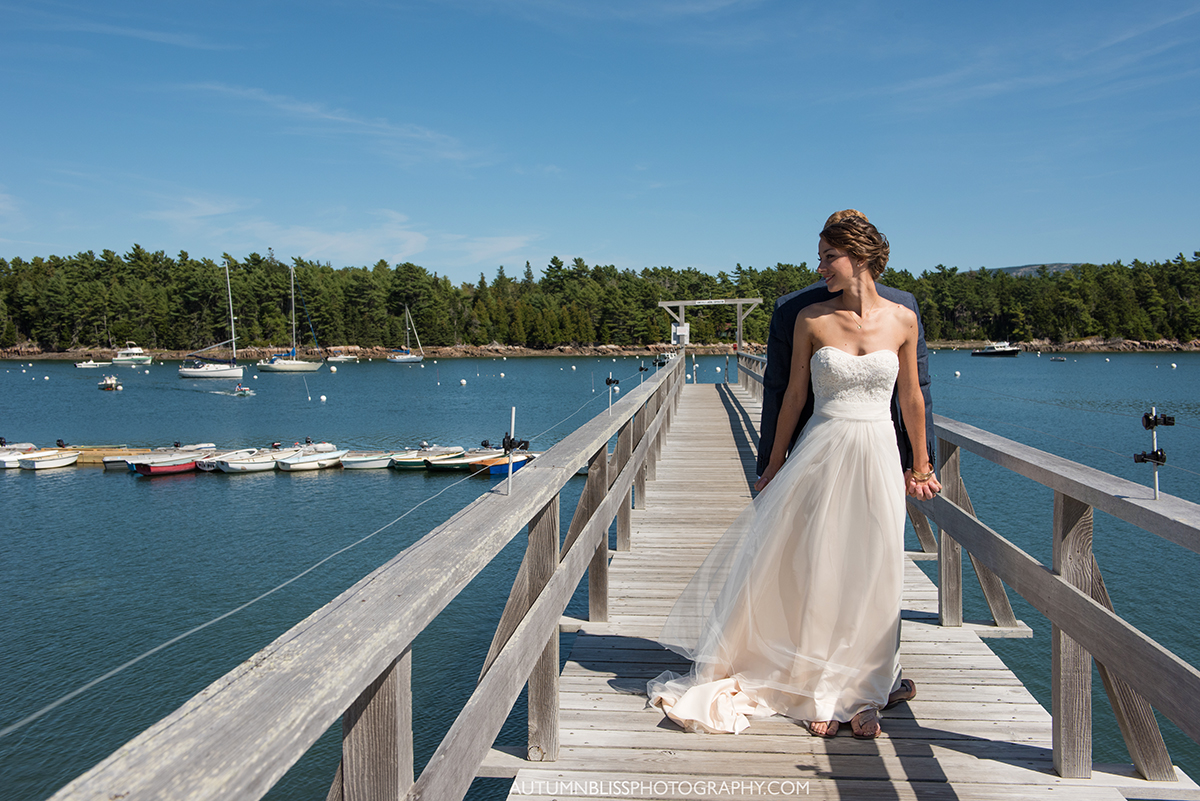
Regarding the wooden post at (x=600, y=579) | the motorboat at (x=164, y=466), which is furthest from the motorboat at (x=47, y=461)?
the wooden post at (x=600, y=579)

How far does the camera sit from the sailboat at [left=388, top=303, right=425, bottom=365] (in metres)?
93.8

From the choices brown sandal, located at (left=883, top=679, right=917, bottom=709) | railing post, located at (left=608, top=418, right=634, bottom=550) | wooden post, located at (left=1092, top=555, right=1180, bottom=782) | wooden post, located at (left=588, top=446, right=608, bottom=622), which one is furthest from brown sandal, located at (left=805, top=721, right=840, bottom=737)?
railing post, located at (left=608, top=418, right=634, bottom=550)

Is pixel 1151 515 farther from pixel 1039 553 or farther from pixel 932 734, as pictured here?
pixel 1039 553

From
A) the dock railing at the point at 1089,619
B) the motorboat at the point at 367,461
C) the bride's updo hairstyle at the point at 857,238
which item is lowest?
the motorboat at the point at 367,461

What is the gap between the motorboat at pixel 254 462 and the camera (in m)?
24.5

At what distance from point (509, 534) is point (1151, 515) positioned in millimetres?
1608

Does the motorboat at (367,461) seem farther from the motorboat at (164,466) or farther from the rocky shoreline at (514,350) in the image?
the rocky shoreline at (514,350)

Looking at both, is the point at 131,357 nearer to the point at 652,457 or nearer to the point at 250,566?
the point at 250,566

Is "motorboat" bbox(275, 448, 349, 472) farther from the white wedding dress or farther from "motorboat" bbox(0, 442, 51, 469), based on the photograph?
the white wedding dress

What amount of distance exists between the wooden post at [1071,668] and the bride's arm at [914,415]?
0.52 m

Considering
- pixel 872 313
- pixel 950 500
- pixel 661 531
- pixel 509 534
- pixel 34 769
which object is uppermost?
pixel 872 313

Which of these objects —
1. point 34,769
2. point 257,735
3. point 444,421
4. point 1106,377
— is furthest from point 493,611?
point 1106,377

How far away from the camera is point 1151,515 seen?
6.53ft

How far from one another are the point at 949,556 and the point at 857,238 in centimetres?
182
